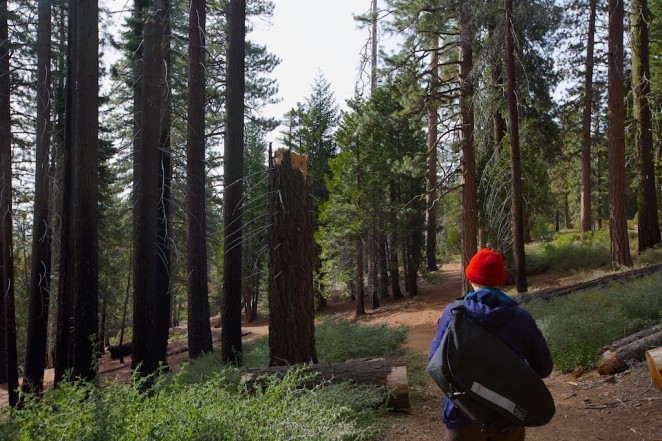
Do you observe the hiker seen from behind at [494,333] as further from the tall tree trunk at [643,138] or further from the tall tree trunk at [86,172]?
the tall tree trunk at [643,138]

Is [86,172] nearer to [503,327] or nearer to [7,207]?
[7,207]

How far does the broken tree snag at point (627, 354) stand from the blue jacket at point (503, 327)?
543 cm

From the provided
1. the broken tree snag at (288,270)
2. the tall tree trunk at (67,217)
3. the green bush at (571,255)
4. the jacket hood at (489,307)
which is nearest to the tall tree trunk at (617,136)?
the green bush at (571,255)

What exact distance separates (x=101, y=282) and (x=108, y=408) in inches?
1131

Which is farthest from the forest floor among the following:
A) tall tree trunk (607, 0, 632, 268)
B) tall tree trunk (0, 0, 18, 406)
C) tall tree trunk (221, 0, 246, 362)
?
tall tree trunk (0, 0, 18, 406)

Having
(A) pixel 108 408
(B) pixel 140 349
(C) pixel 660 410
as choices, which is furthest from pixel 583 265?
(A) pixel 108 408

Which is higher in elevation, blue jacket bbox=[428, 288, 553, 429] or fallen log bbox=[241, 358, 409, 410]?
blue jacket bbox=[428, 288, 553, 429]

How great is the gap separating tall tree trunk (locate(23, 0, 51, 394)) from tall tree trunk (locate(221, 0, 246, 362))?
5731 mm

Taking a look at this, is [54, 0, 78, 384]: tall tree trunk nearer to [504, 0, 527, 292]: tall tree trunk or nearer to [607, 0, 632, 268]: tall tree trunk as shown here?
[504, 0, 527, 292]: tall tree trunk

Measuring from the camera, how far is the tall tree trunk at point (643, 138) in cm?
1870

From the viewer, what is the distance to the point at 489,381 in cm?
326

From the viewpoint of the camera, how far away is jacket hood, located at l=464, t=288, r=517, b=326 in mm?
3451

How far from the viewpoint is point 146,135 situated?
405 inches

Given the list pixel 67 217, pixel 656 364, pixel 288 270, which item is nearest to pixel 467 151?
pixel 288 270
